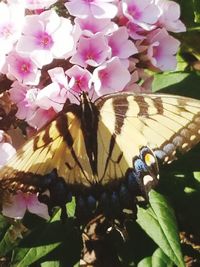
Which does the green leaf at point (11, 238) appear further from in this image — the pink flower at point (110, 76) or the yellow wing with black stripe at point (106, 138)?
the pink flower at point (110, 76)

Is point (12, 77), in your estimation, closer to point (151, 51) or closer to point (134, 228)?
point (151, 51)

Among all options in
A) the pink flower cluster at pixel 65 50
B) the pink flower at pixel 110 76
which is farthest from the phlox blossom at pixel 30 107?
the pink flower at pixel 110 76

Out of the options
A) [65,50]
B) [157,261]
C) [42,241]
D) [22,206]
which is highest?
[65,50]

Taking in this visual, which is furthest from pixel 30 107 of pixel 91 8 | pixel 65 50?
pixel 91 8

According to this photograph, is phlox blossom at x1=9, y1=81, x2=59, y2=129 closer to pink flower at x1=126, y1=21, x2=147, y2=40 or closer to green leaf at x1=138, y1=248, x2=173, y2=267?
pink flower at x1=126, y1=21, x2=147, y2=40

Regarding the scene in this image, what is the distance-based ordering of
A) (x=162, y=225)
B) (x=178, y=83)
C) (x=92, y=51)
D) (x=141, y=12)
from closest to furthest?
(x=92, y=51), (x=141, y=12), (x=162, y=225), (x=178, y=83)

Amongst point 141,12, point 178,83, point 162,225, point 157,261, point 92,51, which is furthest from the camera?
point 178,83

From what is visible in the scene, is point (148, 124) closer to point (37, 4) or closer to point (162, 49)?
point (162, 49)
